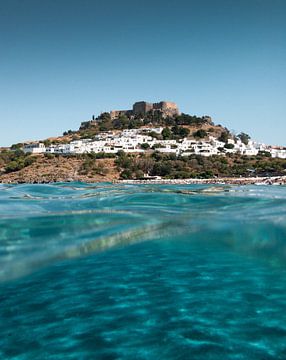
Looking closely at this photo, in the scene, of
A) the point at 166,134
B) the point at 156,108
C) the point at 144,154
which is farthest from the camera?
the point at 156,108

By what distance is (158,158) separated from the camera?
67250mm

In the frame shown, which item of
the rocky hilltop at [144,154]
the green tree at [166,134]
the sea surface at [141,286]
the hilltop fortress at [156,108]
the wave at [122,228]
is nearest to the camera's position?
the sea surface at [141,286]

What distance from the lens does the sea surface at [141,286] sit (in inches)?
177

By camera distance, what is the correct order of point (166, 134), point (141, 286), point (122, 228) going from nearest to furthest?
point (141, 286), point (122, 228), point (166, 134)

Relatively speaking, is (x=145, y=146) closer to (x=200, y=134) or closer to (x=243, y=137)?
(x=200, y=134)

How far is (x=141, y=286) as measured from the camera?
6617 mm

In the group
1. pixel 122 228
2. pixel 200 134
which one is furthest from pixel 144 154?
pixel 122 228

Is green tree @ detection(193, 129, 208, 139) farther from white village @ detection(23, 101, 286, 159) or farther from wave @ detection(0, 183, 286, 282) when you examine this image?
wave @ detection(0, 183, 286, 282)

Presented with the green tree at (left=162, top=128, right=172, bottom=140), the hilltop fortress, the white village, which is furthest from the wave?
the hilltop fortress

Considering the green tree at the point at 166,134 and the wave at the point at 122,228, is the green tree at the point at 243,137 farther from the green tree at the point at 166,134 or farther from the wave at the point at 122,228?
the wave at the point at 122,228

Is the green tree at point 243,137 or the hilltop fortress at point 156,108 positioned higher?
the hilltop fortress at point 156,108

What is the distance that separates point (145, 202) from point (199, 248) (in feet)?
24.8

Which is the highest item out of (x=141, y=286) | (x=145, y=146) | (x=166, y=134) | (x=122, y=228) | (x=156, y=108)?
(x=156, y=108)

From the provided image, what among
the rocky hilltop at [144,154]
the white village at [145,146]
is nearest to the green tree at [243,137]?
the rocky hilltop at [144,154]
